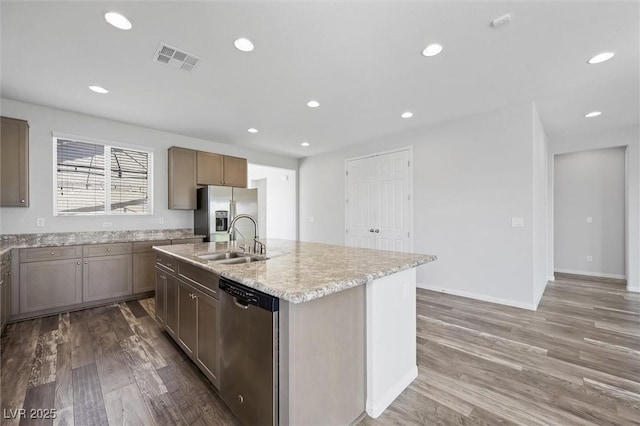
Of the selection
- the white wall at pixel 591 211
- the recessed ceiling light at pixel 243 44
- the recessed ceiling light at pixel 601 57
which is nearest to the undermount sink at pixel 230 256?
the recessed ceiling light at pixel 243 44

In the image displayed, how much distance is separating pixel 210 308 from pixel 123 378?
98cm

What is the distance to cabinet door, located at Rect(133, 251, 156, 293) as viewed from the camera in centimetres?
377

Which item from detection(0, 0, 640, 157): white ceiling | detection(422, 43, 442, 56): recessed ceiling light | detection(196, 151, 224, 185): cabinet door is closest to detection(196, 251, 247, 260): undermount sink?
detection(0, 0, 640, 157): white ceiling

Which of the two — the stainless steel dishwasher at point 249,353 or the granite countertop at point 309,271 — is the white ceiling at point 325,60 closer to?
the granite countertop at point 309,271

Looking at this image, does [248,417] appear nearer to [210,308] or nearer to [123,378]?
[210,308]

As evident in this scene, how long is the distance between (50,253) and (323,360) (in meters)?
3.79

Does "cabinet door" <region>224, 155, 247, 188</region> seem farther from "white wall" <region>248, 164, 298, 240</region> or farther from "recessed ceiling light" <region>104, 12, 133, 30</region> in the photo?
"recessed ceiling light" <region>104, 12, 133, 30</region>

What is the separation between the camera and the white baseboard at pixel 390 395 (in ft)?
5.29

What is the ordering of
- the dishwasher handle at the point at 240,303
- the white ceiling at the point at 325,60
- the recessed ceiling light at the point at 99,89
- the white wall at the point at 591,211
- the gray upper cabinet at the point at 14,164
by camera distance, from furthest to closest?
the white wall at the point at 591,211 → the gray upper cabinet at the point at 14,164 → the recessed ceiling light at the point at 99,89 → the white ceiling at the point at 325,60 → the dishwasher handle at the point at 240,303

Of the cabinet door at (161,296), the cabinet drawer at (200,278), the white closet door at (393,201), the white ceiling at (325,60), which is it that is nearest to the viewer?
the cabinet drawer at (200,278)

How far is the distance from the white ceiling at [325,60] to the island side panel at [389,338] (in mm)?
1879

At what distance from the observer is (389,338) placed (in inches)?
68.6

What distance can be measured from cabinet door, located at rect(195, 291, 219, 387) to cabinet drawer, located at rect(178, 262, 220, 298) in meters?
0.05

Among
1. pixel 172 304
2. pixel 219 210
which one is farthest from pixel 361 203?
pixel 172 304
